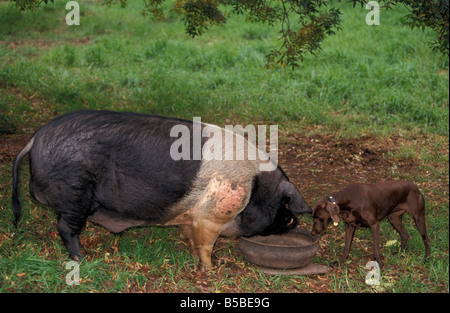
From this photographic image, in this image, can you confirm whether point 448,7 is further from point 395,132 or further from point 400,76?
point 400,76

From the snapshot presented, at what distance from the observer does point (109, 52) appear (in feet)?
38.0

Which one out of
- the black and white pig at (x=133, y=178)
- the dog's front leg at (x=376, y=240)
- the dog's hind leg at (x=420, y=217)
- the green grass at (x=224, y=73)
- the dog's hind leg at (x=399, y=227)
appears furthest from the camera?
the green grass at (x=224, y=73)

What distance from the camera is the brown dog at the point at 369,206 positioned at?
468 cm

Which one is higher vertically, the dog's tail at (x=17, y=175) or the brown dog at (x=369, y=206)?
the dog's tail at (x=17, y=175)

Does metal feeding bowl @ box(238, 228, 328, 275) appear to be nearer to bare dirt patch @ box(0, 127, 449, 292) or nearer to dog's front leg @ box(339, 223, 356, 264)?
bare dirt patch @ box(0, 127, 449, 292)

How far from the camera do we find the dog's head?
456cm

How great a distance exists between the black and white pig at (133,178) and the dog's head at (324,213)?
0.36 feet

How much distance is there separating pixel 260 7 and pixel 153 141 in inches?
121

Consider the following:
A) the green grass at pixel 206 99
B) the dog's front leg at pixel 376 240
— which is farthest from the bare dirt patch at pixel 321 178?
the dog's front leg at pixel 376 240
